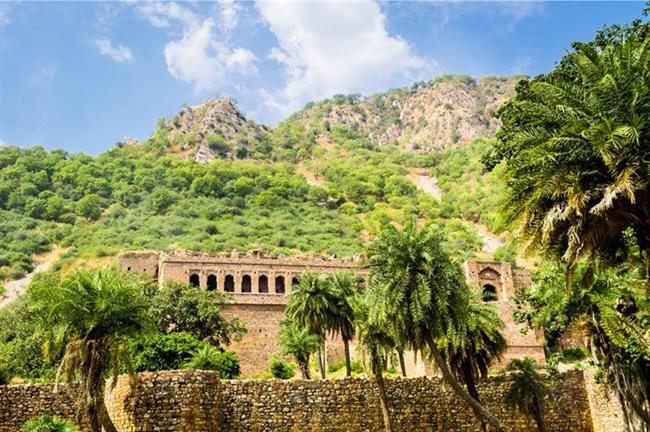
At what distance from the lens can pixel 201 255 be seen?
6694 centimetres

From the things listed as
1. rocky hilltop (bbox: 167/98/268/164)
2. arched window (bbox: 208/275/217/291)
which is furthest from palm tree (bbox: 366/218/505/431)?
rocky hilltop (bbox: 167/98/268/164)

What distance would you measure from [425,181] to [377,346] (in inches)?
5247

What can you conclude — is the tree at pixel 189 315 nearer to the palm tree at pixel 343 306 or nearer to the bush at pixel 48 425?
the palm tree at pixel 343 306

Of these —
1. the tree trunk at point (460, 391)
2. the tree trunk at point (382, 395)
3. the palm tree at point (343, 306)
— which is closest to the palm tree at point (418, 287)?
the tree trunk at point (460, 391)

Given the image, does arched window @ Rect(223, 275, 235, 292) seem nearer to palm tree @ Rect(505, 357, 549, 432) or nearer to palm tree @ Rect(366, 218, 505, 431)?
palm tree @ Rect(505, 357, 549, 432)

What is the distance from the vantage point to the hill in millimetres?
100000

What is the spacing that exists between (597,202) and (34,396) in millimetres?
18840

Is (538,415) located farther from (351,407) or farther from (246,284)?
(246,284)

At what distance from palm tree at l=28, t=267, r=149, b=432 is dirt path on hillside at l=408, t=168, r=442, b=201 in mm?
122952

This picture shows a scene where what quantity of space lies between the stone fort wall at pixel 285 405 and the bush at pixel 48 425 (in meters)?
0.65

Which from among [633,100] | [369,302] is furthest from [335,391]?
[633,100]

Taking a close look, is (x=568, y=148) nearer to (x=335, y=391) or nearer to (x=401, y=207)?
(x=335, y=391)

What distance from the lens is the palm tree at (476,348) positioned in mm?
26031

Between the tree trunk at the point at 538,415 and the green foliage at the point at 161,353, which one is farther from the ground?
the green foliage at the point at 161,353
